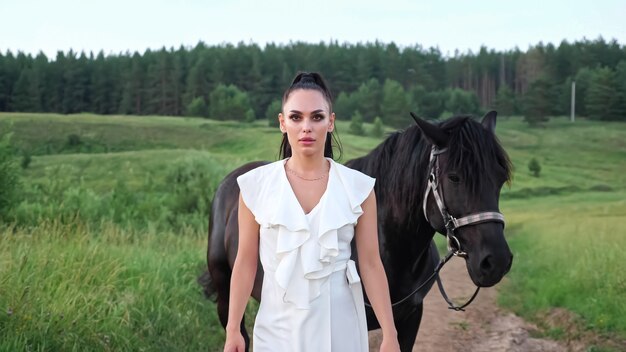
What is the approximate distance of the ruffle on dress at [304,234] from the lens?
6.43ft

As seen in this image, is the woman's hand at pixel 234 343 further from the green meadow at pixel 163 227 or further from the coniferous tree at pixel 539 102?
the coniferous tree at pixel 539 102

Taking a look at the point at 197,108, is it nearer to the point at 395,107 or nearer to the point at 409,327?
the point at 395,107

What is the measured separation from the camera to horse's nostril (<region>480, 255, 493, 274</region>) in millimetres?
2758

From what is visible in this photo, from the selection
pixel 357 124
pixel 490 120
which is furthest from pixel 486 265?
pixel 357 124

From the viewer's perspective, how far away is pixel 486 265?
2.78 meters

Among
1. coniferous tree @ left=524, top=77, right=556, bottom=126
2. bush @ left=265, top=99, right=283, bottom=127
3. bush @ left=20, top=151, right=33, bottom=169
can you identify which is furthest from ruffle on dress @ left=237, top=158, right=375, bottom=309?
coniferous tree @ left=524, top=77, right=556, bottom=126

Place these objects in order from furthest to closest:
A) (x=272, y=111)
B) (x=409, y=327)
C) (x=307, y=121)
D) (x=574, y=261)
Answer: (x=272, y=111) → (x=574, y=261) → (x=409, y=327) → (x=307, y=121)

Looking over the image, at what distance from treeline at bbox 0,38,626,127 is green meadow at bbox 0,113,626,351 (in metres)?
0.76

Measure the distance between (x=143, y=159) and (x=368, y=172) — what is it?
12.3 m

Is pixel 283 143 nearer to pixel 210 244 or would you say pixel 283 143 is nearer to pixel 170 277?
pixel 210 244

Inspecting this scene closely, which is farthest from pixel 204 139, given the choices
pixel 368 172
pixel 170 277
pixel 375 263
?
pixel 375 263

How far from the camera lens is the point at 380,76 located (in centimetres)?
2541

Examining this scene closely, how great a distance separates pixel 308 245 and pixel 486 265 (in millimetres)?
1149

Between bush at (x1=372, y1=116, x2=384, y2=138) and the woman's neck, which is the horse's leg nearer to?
the woman's neck
